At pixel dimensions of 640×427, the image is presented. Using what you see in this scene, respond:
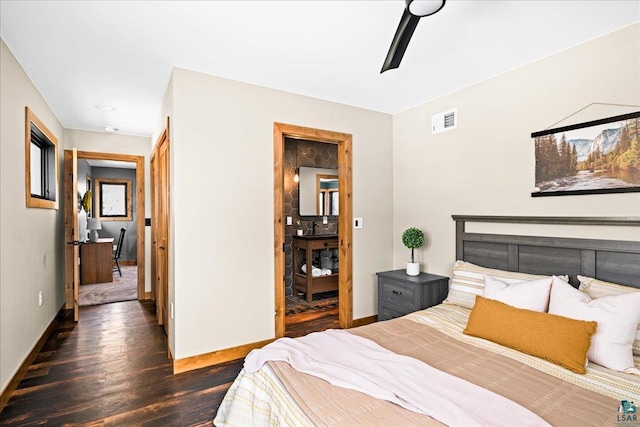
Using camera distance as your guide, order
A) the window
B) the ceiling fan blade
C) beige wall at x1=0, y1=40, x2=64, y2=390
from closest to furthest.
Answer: the ceiling fan blade → beige wall at x1=0, y1=40, x2=64, y2=390 → the window

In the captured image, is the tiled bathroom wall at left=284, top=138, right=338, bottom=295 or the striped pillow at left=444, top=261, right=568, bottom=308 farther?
the tiled bathroom wall at left=284, top=138, right=338, bottom=295

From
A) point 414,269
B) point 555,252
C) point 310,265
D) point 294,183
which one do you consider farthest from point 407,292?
point 294,183

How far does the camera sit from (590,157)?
7.58 feet

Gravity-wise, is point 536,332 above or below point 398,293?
above

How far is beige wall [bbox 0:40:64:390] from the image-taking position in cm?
234

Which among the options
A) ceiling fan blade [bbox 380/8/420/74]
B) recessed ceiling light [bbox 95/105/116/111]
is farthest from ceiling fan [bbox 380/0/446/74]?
recessed ceiling light [bbox 95/105/116/111]

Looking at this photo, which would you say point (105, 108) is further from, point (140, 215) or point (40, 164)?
point (140, 215)

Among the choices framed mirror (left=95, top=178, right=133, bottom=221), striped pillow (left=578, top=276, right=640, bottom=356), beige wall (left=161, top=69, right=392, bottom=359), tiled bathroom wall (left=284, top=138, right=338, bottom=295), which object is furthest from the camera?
framed mirror (left=95, top=178, right=133, bottom=221)

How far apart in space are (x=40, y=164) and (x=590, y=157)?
510 cm

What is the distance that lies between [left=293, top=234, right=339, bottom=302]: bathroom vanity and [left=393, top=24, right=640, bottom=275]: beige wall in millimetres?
1192

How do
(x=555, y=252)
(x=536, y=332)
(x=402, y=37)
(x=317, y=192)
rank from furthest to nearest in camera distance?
(x=317, y=192) → (x=555, y=252) → (x=536, y=332) → (x=402, y=37)

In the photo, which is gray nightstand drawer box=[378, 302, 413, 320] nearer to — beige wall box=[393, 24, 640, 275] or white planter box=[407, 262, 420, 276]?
white planter box=[407, 262, 420, 276]

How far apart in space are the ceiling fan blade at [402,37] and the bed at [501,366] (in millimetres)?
1596

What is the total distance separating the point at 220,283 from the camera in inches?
115
